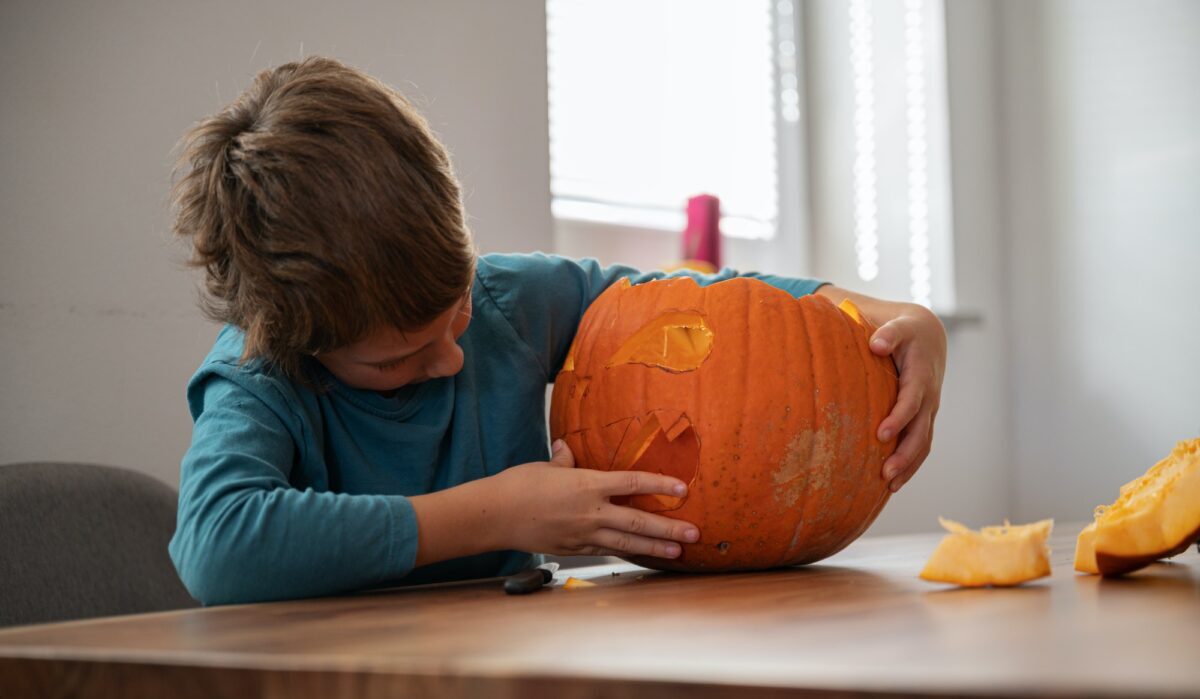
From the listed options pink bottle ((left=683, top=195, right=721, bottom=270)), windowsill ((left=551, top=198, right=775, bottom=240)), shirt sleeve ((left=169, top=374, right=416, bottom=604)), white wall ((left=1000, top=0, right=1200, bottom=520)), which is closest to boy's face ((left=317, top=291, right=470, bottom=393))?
shirt sleeve ((left=169, top=374, right=416, bottom=604))

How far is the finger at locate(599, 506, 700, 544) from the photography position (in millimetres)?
779

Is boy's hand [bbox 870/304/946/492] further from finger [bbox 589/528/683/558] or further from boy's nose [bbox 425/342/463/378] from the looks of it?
boy's nose [bbox 425/342/463/378]

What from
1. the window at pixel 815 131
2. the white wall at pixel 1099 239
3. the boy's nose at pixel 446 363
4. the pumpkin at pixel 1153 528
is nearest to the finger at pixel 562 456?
the boy's nose at pixel 446 363

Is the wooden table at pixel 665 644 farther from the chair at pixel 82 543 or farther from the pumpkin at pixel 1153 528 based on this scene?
the chair at pixel 82 543

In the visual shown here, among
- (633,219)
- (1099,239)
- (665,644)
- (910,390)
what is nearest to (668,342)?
(910,390)

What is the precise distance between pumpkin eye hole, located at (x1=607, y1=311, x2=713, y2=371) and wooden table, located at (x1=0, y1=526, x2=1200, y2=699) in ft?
0.68

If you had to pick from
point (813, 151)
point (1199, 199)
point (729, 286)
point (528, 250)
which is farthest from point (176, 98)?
point (1199, 199)

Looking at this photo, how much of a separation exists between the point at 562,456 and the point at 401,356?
0.15 m

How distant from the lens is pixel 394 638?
0.46 meters

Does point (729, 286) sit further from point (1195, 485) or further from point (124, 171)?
point (124, 171)

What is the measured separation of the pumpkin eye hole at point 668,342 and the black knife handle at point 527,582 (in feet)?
0.59

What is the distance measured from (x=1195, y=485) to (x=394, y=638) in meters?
0.47

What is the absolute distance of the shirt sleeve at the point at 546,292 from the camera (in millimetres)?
1049

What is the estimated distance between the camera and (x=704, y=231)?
2.08 meters
